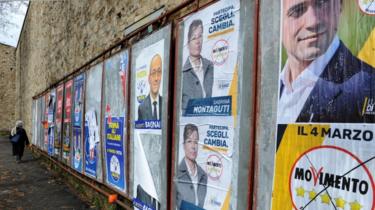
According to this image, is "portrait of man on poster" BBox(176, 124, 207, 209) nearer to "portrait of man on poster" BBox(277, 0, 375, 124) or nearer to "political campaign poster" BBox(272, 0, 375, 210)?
"political campaign poster" BBox(272, 0, 375, 210)

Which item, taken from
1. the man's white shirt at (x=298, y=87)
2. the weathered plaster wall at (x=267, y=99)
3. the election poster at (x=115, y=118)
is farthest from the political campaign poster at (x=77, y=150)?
the man's white shirt at (x=298, y=87)

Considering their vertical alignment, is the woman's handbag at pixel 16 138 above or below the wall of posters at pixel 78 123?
below

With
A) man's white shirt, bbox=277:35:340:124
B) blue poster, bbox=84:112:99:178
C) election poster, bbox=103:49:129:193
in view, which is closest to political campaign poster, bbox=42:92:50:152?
blue poster, bbox=84:112:99:178

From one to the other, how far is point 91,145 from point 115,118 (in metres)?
1.49

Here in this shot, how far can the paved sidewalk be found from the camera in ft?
23.9

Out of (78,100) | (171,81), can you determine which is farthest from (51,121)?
(171,81)

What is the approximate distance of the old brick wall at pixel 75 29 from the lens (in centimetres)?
632

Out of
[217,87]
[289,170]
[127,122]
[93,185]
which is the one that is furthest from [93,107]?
[289,170]

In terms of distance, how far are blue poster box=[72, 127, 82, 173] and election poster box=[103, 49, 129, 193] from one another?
1.87 metres

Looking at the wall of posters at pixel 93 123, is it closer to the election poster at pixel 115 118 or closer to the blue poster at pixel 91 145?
the blue poster at pixel 91 145

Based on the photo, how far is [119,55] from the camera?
5906mm

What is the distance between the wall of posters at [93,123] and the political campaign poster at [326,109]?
4611 mm

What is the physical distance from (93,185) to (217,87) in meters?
4.47

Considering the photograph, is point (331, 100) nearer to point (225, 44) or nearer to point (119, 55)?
point (225, 44)
